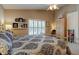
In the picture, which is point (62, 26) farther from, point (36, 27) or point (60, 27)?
point (36, 27)

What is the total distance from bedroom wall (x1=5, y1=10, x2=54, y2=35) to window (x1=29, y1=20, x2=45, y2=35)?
1.8 inches

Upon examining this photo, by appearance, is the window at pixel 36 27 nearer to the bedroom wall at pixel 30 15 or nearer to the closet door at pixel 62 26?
the bedroom wall at pixel 30 15

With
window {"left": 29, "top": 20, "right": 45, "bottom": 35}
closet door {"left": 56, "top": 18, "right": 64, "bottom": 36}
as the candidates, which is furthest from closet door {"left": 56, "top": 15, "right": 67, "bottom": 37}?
window {"left": 29, "top": 20, "right": 45, "bottom": 35}

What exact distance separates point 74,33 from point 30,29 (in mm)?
451

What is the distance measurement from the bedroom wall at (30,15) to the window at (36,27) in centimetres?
5

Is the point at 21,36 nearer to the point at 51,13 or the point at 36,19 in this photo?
the point at 36,19

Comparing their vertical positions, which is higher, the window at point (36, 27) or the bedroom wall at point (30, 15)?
the bedroom wall at point (30, 15)

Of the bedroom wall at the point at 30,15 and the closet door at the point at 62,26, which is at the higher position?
the bedroom wall at the point at 30,15

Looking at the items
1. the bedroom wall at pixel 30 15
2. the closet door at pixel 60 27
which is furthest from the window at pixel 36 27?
the closet door at pixel 60 27

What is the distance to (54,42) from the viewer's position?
125cm

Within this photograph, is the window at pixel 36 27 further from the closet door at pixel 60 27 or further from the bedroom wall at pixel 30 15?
the closet door at pixel 60 27

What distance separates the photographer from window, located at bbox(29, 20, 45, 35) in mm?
1200

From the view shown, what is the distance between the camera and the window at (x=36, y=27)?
120 cm

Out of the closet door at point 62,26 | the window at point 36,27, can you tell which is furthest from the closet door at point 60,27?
the window at point 36,27
